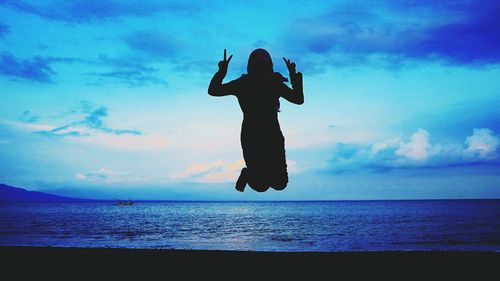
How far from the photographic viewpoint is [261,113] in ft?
12.9

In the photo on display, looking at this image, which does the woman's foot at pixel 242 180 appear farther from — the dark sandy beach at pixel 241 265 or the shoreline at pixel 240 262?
the shoreline at pixel 240 262

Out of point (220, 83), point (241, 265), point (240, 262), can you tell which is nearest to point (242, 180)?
point (220, 83)

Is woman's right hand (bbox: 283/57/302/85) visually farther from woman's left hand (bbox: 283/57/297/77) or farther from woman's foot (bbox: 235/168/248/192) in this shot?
woman's foot (bbox: 235/168/248/192)

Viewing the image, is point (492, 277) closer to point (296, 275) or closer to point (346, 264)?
point (346, 264)

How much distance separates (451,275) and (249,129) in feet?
14.2

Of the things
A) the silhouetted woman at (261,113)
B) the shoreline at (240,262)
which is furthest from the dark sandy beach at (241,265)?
the silhouetted woman at (261,113)

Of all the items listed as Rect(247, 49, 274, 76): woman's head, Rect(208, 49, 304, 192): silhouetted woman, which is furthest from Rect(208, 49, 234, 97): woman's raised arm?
Rect(247, 49, 274, 76): woman's head

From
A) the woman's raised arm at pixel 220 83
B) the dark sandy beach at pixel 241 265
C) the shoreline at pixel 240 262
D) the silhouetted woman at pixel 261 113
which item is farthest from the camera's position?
the shoreline at pixel 240 262

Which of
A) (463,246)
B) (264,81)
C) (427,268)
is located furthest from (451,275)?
(463,246)

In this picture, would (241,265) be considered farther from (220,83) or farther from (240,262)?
(220,83)

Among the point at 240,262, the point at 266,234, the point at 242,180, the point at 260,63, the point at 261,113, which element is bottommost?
the point at 266,234

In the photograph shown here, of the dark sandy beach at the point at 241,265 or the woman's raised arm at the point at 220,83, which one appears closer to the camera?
the woman's raised arm at the point at 220,83

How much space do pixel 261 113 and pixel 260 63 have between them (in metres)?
0.49

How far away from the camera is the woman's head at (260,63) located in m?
3.92
